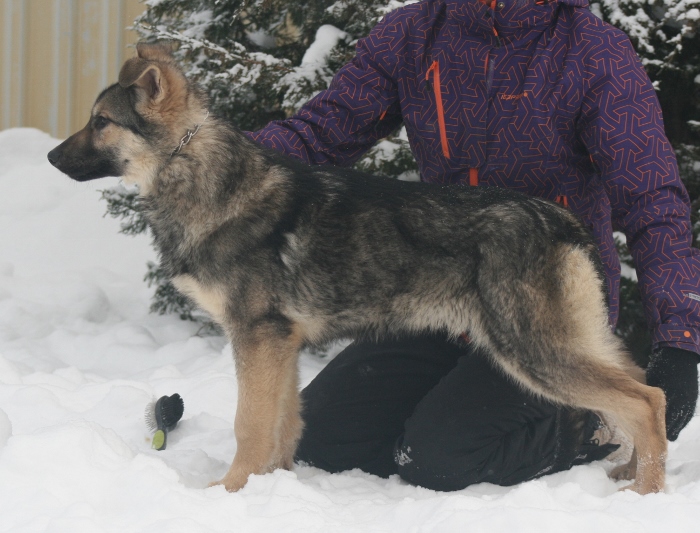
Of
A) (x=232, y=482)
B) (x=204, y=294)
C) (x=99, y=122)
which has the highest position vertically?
(x=99, y=122)

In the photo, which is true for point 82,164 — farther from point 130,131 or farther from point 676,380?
point 676,380

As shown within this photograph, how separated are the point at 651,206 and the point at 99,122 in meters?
2.15

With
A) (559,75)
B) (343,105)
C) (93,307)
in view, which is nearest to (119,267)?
(93,307)

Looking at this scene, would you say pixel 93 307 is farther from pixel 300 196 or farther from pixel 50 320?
pixel 300 196

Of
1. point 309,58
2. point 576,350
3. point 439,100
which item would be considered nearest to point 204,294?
point 439,100

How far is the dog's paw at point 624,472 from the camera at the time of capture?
2.96 m

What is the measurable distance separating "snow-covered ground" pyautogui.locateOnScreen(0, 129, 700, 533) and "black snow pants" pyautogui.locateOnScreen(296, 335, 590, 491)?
0.11 metres

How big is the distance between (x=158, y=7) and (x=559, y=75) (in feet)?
10.7

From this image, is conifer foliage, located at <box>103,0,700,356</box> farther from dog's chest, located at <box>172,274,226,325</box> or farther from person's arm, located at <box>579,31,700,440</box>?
dog's chest, located at <box>172,274,226,325</box>

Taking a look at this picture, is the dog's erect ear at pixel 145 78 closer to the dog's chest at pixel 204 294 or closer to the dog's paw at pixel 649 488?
the dog's chest at pixel 204 294

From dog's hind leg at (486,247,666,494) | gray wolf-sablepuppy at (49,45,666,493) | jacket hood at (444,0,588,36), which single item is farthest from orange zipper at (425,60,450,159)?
dog's hind leg at (486,247,666,494)

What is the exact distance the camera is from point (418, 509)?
2496 mm

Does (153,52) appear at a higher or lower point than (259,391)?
higher

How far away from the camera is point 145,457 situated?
264 cm
